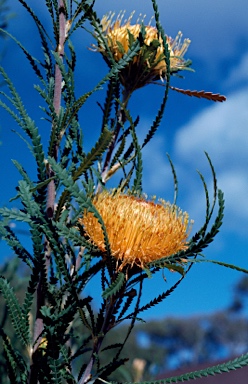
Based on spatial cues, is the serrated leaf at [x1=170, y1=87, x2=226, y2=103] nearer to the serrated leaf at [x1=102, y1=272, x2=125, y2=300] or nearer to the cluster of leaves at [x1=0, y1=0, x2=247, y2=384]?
the cluster of leaves at [x1=0, y1=0, x2=247, y2=384]

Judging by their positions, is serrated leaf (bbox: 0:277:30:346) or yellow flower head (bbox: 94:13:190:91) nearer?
serrated leaf (bbox: 0:277:30:346)

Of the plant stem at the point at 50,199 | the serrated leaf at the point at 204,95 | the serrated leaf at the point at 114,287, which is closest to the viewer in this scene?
the serrated leaf at the point at 114,287

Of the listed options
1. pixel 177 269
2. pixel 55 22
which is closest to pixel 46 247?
pixel 177 269

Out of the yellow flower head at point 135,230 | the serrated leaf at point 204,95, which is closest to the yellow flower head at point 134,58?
the serrated leaf at point 204,95

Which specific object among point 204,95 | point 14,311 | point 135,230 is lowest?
point 14,311

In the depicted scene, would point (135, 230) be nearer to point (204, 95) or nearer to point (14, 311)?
point (14, 311)

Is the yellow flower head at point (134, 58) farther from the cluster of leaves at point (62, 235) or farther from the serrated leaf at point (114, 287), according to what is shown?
the serrated leaf at point (114, 287)

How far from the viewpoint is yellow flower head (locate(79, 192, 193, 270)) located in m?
0.69

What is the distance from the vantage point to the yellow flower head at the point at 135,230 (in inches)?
27.2

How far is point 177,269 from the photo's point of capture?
0.69m

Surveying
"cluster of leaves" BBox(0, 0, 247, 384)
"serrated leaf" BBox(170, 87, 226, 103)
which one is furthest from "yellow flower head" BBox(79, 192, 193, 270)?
"serrated leaf" BBox(170, 87, 226, 103)

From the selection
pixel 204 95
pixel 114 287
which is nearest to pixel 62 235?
pixel 114 287

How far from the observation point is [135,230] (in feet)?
2.28

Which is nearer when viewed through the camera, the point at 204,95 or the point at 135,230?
the point at 135,230
